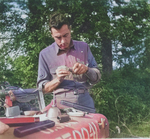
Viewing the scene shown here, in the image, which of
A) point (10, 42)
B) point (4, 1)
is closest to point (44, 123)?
point (10, 42)

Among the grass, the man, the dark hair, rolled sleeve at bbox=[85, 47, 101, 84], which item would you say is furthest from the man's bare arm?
the grass

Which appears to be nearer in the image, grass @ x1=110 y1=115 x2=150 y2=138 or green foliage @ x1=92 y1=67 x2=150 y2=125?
grass @ x1=110 y1=115 x2=150 y2=138

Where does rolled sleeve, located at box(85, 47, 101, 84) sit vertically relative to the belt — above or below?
above

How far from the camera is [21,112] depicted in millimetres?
1414

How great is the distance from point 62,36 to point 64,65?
0.19 meters

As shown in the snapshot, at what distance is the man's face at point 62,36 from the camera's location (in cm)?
146

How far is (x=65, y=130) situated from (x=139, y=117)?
1155 millimetres

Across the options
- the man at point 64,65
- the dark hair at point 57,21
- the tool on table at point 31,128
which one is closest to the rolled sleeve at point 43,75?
the man at point 64,65

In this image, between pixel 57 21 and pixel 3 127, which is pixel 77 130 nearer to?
pixel 3 127

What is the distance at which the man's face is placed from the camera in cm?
146

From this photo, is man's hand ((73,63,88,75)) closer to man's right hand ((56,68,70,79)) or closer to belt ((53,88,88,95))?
man's right hand ((56,68,70,79))

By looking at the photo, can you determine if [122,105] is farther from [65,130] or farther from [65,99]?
[65,130]

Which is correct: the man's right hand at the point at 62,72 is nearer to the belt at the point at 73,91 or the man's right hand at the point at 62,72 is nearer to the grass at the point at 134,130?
the belt at the point at 73,91

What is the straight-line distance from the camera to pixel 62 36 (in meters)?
1.49
